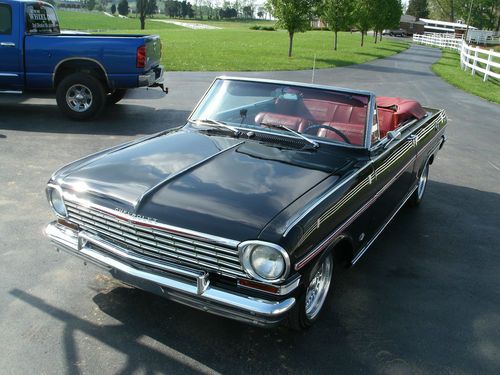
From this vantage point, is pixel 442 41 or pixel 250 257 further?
pixel 442 41

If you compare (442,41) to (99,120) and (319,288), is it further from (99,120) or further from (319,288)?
(319,288)

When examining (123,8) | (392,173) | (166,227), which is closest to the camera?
(166,227)

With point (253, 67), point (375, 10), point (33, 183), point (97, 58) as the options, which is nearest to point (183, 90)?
point (97, 58)

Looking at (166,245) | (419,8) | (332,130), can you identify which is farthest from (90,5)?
(166,245)

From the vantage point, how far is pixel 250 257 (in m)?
2.71

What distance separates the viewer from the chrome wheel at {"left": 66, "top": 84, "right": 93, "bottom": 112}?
895cm

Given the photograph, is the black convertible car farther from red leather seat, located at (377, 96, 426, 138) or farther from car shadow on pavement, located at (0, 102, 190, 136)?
car shadow on pavement, located at (0, 102, 190, 136)

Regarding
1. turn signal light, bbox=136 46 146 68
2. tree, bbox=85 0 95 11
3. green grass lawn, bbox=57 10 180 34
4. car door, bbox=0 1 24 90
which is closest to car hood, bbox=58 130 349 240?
turn signal light, bbox=136 46 146 68

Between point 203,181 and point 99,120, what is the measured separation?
6625 millimetres

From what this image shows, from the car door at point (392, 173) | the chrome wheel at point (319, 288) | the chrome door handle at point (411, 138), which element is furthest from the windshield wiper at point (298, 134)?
the chrome door handle at point (411, 138)

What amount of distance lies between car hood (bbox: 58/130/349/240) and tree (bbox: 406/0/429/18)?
130m

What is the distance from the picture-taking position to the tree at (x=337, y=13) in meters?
30.1

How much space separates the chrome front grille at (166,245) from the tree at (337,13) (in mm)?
29079

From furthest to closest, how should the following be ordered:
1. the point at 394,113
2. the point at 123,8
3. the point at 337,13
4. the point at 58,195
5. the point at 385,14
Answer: the point at 123,8, the point at 385,14, the point at 337,13, the point at 394,113, the point at 58,195
